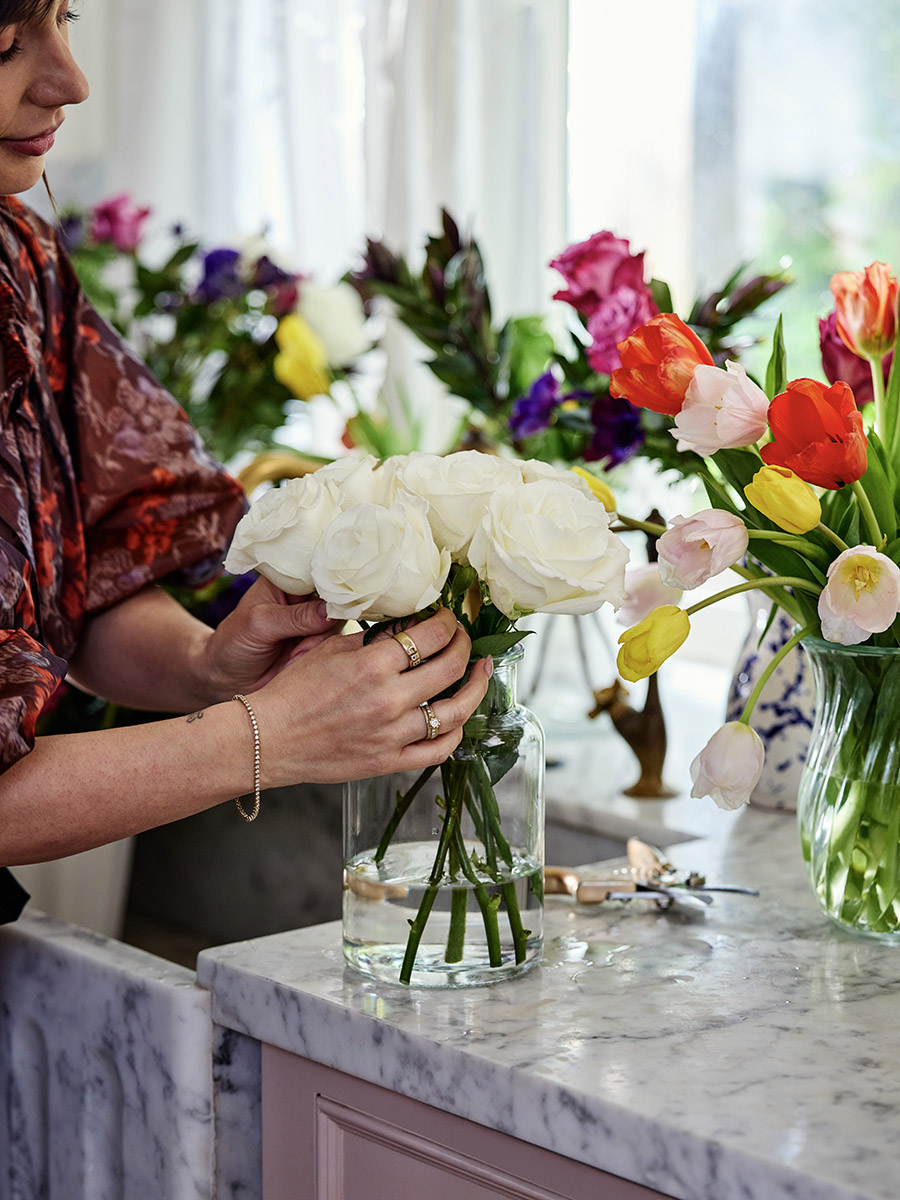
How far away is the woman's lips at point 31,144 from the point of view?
87cm

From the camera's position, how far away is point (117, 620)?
112 centimetres

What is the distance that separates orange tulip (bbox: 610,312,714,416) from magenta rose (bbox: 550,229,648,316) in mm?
282

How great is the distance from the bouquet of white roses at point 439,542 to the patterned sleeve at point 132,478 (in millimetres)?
335

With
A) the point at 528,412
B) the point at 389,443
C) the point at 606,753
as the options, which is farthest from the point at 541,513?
the point at 389,443

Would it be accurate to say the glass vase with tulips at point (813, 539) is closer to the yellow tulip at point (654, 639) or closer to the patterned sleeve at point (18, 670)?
the yellow tulip at point (654, 639)

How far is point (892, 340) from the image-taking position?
95cm

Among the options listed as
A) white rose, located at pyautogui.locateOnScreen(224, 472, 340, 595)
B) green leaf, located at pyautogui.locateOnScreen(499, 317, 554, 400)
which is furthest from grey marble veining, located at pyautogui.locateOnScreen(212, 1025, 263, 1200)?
green leaf, located at pyautogui.locateOnScreen(499, 317, 554, 400)

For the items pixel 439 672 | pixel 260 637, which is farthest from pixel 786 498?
pixel 260 637

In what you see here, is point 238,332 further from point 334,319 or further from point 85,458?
point 85,458

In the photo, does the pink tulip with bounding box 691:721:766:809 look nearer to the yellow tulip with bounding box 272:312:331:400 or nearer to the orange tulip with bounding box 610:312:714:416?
the orange tulip with bounding box 610:312:714:416

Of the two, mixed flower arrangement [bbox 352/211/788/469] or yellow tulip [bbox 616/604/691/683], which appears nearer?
yellow tulip [bbox 616/604/691/683]

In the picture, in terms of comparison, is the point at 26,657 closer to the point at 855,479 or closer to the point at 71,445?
the point at 71,445

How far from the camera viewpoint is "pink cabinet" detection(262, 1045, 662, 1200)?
2.44 feet

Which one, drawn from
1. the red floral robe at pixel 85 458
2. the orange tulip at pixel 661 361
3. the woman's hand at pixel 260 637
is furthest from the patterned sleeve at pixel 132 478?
the orange tulip at pixel 661 361
